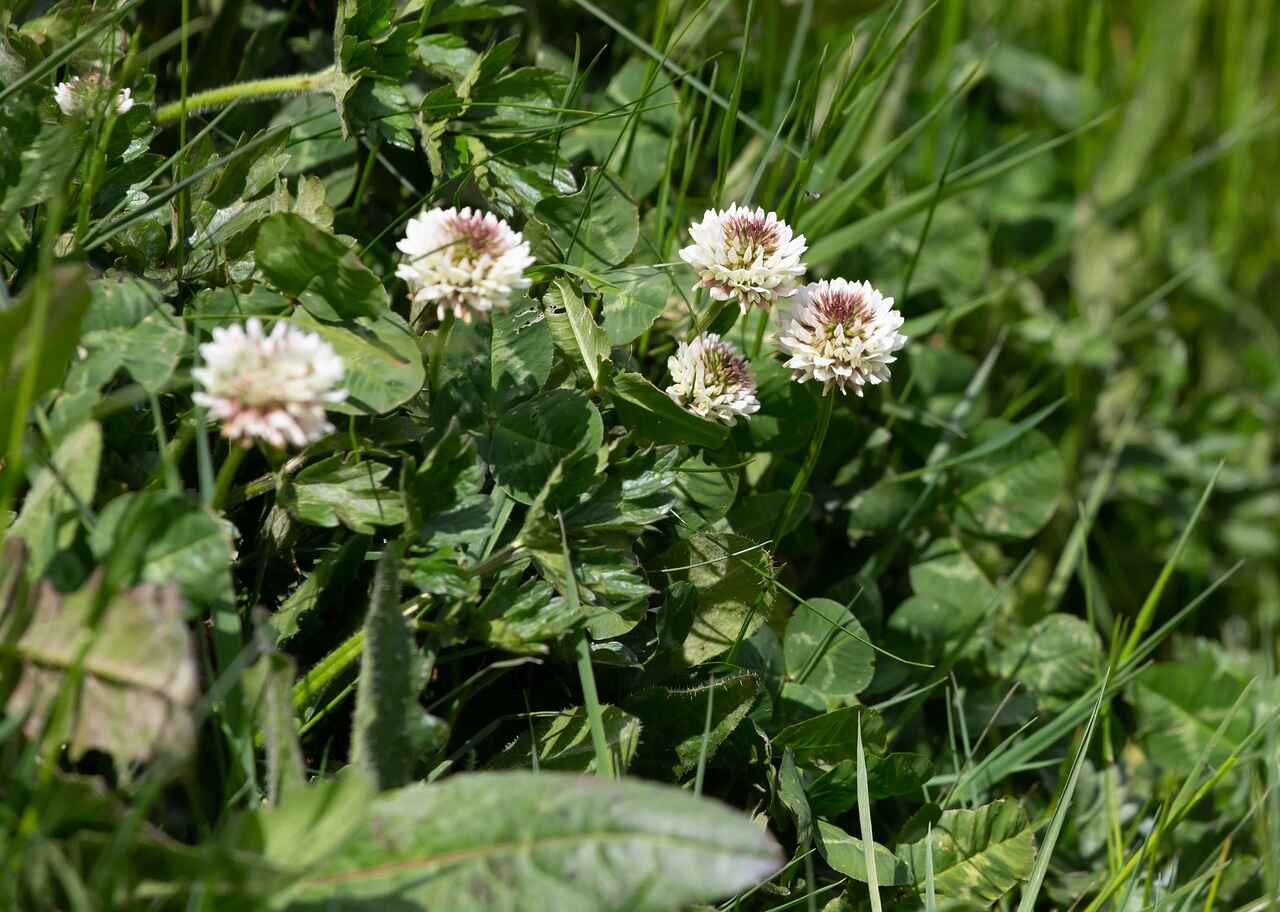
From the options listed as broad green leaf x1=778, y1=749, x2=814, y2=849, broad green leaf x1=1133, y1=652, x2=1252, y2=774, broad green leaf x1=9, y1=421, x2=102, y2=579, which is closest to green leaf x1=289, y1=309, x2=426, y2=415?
broad green leaf x1=9, y1=421, x2=102, y2=579

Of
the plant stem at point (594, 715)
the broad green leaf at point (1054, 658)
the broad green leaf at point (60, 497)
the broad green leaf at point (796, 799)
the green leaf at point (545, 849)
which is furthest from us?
the broad green leaf at point (1054, 658)

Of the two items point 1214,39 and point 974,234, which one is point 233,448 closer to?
point 974,234

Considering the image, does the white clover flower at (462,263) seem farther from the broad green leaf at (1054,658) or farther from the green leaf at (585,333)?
the broad green leaf at (1054,658)

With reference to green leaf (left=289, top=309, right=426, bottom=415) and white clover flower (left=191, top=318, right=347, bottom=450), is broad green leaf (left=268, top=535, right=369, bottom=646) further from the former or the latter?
white clover flower (left=191, top=318, right=347, bottom=450)

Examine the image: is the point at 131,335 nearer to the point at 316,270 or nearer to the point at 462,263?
the point at 316,270

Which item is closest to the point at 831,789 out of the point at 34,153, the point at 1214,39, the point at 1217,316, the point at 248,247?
the point at 248,247

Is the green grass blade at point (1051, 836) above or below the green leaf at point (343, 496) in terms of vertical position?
below

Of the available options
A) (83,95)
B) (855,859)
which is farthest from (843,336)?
(83,95)

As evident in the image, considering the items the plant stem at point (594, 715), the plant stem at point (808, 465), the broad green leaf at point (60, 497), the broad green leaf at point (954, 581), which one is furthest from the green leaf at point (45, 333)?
the broad green leaf at point (954, 581)
